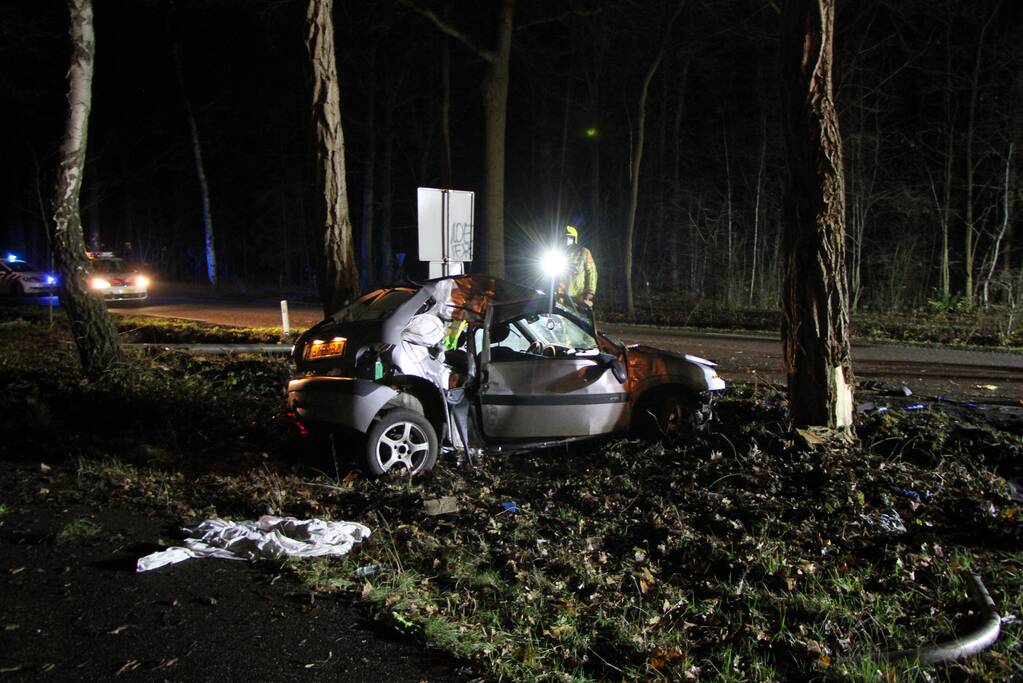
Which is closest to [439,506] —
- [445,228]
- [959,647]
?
[959,647]

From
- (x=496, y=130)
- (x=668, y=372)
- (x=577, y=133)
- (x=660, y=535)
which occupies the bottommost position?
(x=660, y=535)

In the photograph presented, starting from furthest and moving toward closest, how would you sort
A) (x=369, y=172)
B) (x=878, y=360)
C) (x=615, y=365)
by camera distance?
(x=369, y=172)
(x=878, y=360)
(x=615, y=365)

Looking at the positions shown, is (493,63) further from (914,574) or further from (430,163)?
(430,163)

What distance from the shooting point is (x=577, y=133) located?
36.2 meters

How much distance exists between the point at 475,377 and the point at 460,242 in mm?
4965

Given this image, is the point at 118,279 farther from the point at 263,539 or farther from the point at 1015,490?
the point at 1015,490

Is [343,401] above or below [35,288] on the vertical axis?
above

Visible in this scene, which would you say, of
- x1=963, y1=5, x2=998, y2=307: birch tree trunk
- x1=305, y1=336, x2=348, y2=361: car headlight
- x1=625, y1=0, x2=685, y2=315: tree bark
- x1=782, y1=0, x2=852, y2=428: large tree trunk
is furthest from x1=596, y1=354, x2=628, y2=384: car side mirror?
x1=963, y1=5, x2=998, y2=307: birch tree trunk

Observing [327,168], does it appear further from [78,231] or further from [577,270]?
[577,270]

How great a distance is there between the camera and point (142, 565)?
483 centimetres

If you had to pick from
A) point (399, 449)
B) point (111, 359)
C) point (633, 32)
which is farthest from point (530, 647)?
point (633, 32)

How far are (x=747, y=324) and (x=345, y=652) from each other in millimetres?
17368

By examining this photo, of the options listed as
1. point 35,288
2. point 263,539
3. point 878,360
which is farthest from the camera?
point 35,288

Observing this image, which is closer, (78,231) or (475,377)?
(475,377)
